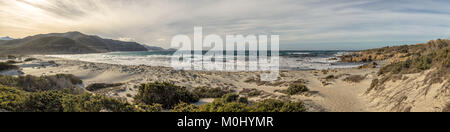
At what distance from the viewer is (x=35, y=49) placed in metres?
83.7

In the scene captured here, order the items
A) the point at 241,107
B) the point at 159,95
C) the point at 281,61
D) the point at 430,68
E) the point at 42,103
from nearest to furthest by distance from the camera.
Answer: the point at 241,107 → the point at 42,103 → the point at 159,95 → the point at 430,68 → the point at 281,61

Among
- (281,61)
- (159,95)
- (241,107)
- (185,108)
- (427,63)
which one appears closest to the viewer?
(241,107)

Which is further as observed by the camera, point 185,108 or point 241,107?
point 185,108

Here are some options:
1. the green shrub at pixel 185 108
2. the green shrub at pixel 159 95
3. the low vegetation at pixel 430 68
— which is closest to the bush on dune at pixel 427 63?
the low vegetation at pixel 430 68

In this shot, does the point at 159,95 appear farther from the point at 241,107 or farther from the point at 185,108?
the point at 241,107

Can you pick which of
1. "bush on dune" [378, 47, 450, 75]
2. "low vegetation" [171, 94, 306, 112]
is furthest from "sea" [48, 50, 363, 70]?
"low vegetation" [171, 94, 306, 112]

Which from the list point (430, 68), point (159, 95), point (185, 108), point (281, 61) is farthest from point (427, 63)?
point (281, 61)

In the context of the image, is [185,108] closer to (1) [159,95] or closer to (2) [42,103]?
(1) [159,95]

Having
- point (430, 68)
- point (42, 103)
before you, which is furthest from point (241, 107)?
point (430, 68)

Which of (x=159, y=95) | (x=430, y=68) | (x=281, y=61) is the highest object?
(x=430, y=68)

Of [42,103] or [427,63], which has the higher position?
[427,63]
